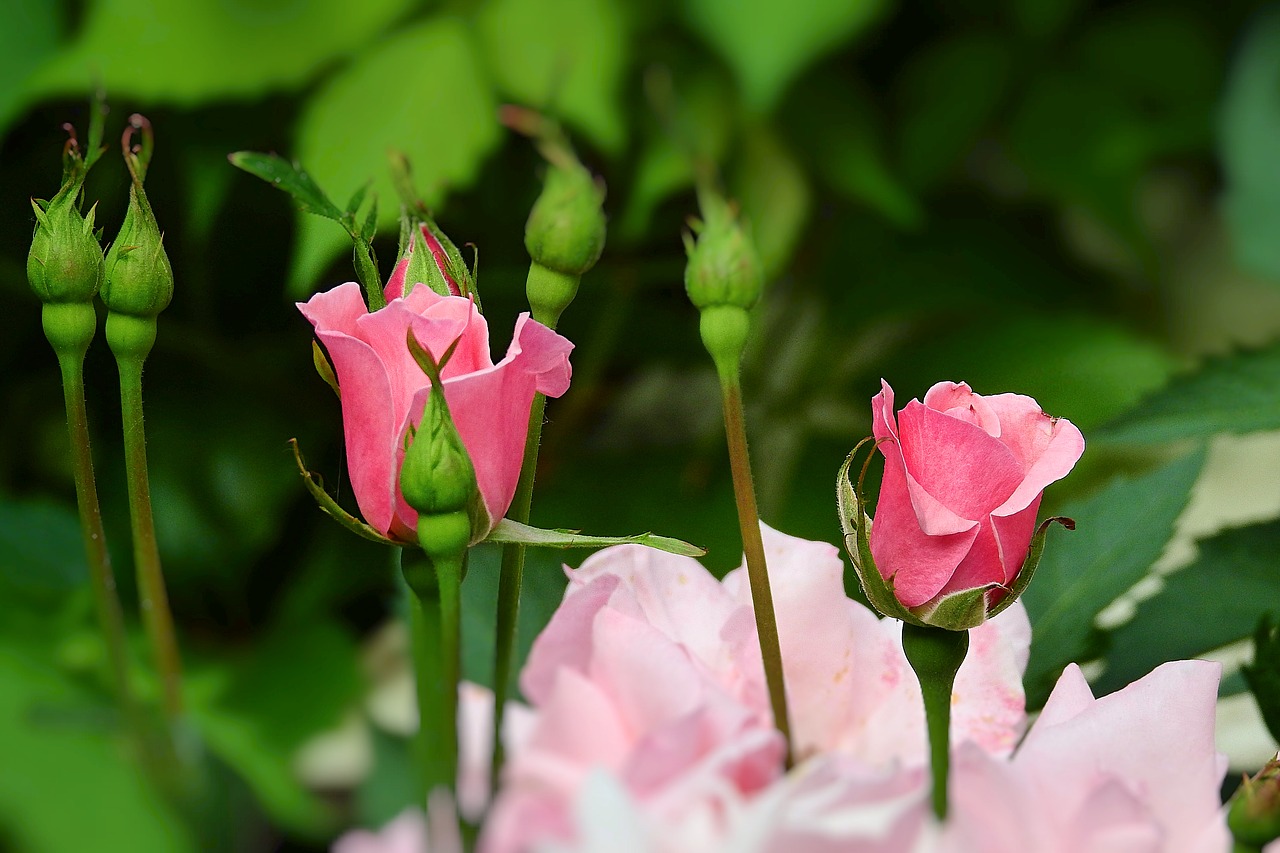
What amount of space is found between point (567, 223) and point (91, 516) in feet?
0.15

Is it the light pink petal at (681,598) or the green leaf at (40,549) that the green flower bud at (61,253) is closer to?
the light pink petal at (681,598)

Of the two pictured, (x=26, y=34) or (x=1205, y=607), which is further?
(x=26, y=34)

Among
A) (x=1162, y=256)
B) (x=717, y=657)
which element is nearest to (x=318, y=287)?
(x=717, y=657)

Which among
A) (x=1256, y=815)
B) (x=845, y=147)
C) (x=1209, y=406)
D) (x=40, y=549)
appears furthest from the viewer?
(x=845, y=147)

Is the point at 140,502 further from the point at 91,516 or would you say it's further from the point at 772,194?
the point at 772,194

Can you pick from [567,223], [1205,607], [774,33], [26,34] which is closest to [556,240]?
[567,223]

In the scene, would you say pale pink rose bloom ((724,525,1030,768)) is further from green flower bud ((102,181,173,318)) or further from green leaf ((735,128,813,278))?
green leaf ((735,128,813,278))

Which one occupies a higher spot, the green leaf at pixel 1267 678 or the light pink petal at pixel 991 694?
the light pink petal at pixel 991 694

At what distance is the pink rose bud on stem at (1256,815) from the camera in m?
0.08

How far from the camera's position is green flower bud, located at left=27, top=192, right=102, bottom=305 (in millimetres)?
95

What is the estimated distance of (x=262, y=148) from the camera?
412mm

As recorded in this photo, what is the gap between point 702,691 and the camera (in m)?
0.10

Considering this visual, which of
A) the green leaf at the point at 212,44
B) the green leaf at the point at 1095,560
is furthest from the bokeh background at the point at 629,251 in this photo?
the green leaf at the point at 1095,560

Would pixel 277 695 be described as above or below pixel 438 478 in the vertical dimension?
below
